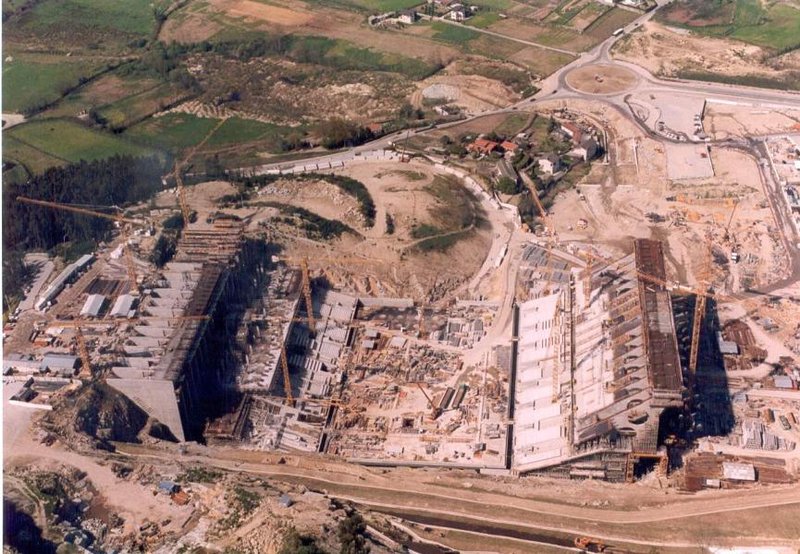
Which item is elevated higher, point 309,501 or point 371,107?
point 371,107

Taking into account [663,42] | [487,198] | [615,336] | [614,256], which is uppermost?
[663,42]

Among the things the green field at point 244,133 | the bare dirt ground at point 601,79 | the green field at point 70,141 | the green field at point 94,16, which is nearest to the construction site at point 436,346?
the green field at point 70,141

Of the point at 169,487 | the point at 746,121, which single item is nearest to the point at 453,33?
the point at 746,121

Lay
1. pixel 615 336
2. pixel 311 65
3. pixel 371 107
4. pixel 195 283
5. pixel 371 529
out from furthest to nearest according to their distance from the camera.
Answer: pixel 311 65
pixel 371 107
pixel 195 283
pixel 615 336
pixel 371 529

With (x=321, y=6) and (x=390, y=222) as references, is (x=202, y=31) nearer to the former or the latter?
(x=321, y=6)

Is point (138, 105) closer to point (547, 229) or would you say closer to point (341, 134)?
point (341, 134)

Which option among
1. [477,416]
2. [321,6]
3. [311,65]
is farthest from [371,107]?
[477,416]

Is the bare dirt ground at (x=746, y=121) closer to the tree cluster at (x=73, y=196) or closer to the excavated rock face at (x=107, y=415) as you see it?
the tree cluster at (x=73, y=196)

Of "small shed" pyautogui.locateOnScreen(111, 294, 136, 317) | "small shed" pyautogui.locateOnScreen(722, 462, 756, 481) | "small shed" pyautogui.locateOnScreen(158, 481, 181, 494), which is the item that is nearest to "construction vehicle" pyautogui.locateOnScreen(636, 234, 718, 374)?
"small shed" pyautogui.locateOnScreen(722, 462, 756, 481)
